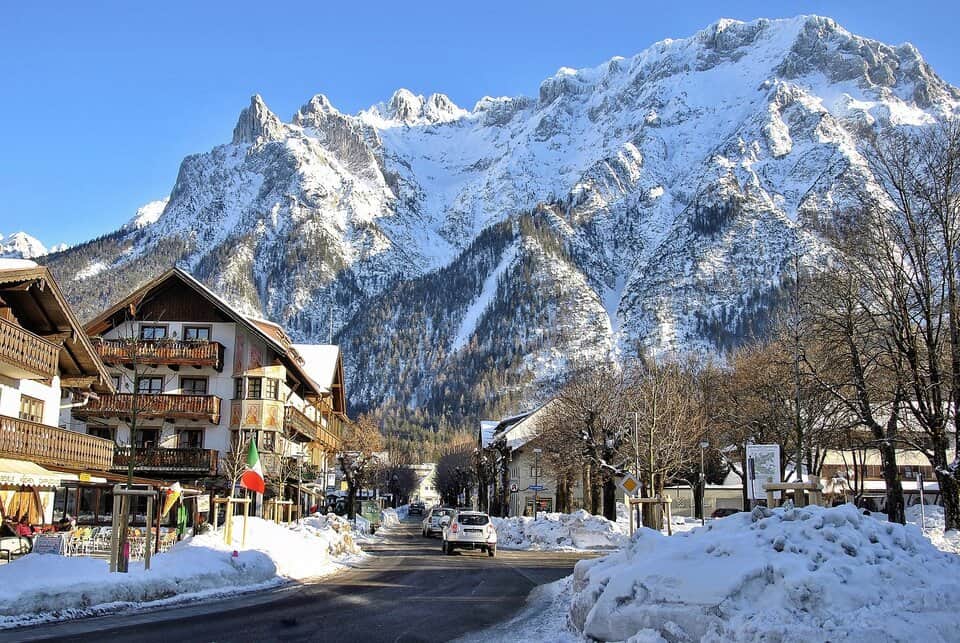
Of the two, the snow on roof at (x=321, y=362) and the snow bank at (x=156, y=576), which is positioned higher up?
the snow on roof at (x=321, y=362)

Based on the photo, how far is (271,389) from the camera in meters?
51.2

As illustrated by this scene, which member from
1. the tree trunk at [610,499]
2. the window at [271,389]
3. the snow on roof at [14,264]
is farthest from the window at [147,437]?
the tree trunk at [610,499]

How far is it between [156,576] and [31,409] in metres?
13.3

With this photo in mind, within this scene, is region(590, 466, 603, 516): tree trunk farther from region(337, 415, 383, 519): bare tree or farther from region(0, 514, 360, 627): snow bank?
region(0, 514, 360, 627): snow bank

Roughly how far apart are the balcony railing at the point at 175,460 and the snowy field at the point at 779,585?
1576 inches

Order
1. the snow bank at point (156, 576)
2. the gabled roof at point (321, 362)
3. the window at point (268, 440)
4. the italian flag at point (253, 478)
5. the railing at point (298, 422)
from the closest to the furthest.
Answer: the snow bank at point (156, 576), the italian flag at point (253, 478), the window at point (268, 440), the railing at point (298, 422), the gabled roof at point (321, 362)

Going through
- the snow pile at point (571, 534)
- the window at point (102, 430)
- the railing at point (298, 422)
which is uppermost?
the railing at point (298, 422)

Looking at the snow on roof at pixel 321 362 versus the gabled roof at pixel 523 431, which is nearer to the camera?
the snow on roof at pixel 321 362

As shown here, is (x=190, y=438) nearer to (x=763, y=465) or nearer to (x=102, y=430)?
(x=102, y=430)

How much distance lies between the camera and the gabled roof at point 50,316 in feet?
82.9

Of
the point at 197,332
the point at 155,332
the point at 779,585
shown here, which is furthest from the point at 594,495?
the point at 779,585

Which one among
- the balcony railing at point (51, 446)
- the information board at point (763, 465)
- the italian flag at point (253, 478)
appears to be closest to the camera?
the information board at point (763, 465)

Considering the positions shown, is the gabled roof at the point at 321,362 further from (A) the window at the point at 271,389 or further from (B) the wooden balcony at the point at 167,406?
(B) the wooden balcony at the point at 167,406

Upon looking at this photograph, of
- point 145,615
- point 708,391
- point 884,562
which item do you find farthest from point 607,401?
point 884,562
